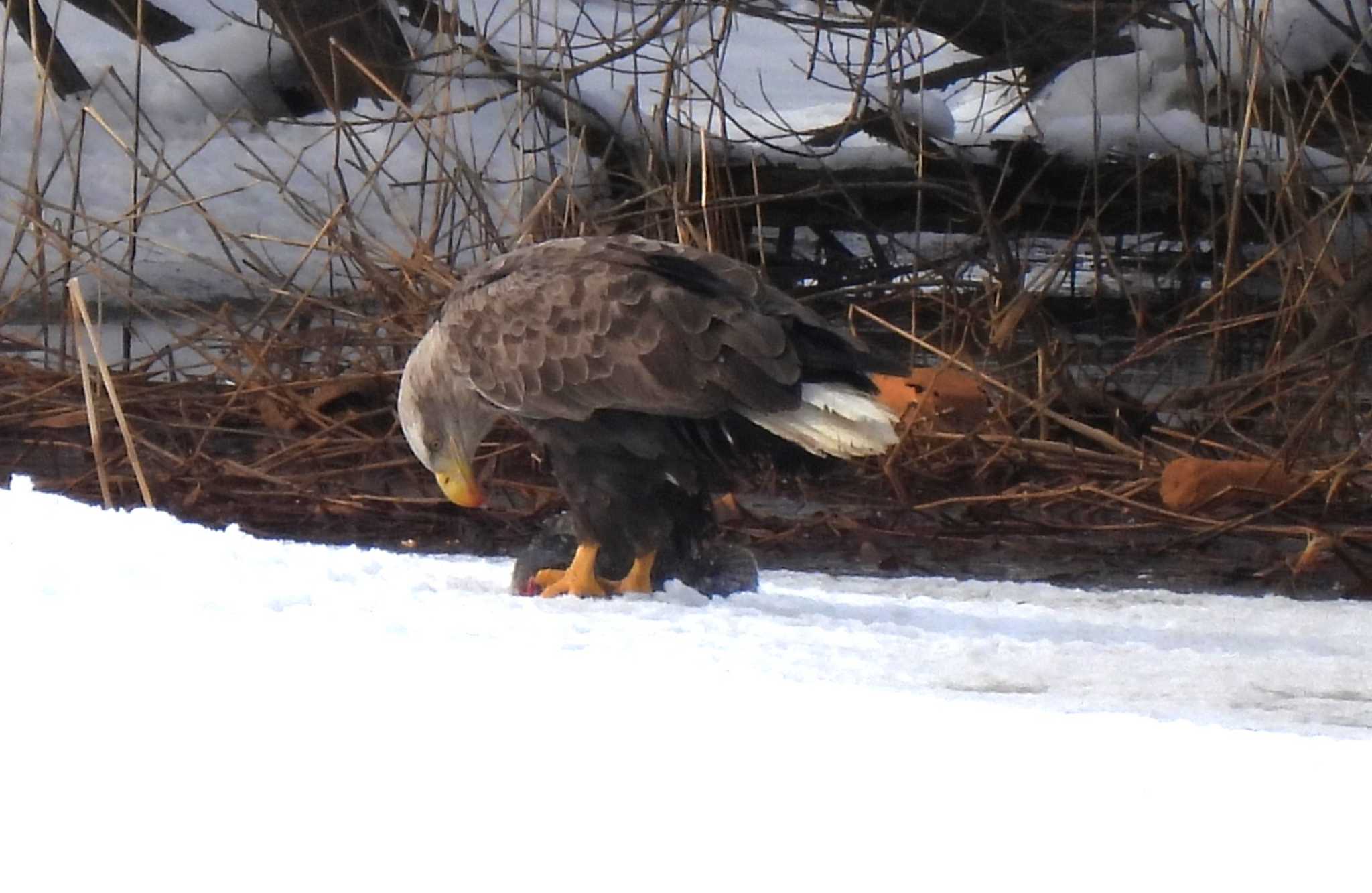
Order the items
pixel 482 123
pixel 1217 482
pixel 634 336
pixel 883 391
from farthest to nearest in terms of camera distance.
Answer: pixel 482 123 < pixel 883 391 < pixel 1217 482 < pixel 634 336

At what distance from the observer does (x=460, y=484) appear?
4012 millimetres

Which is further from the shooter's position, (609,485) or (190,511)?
(190,511)

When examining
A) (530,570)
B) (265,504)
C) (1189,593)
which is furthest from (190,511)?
(1189,593)

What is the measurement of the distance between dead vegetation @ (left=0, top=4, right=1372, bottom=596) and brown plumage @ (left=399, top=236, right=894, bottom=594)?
94 cm

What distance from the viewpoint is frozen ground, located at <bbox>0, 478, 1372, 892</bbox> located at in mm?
1465

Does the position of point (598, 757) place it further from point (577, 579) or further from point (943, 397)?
point (943, 397)

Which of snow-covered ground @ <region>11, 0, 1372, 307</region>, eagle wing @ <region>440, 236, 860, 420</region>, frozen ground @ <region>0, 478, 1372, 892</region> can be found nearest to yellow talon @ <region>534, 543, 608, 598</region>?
eagle wing @ <region>440, 236, 860, 420</region>

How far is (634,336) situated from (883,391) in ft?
6.26

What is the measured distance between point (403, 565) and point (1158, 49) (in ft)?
16.3

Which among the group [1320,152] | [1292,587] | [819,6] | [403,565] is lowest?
[1292,587]

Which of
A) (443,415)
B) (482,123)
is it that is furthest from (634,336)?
(482,123)

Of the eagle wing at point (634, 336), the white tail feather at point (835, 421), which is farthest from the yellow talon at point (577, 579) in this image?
the white tail feather at point (835, 421)

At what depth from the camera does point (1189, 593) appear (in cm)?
411

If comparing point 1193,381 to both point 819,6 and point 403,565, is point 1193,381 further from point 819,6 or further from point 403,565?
point 403,565
